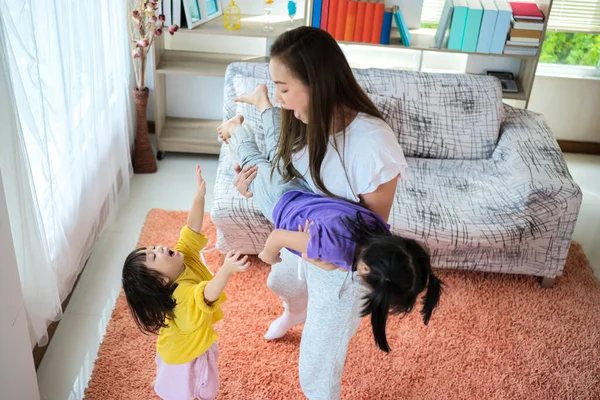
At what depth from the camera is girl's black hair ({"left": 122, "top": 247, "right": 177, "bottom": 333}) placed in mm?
1777

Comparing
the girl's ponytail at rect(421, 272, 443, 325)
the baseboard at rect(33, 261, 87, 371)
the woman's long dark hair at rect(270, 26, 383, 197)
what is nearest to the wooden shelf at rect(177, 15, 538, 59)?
the baseboard at rect(33, 261, 87, 371)

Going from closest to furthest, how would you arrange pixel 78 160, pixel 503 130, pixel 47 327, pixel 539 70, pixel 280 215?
pixel 280 215
pixel 47 327
pixel 78 160
pixel 503 130
pixel 539 70

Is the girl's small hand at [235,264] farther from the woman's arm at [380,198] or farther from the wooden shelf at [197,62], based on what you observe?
the wooden shelf at [197,62]

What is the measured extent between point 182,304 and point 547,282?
177cm

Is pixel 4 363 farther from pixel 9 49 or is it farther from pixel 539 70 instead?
pixel 539 70

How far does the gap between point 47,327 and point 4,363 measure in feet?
1.91

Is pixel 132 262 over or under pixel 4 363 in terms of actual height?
over

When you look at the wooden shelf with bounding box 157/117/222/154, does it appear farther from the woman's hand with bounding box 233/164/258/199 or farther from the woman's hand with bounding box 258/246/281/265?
the woman's hand with bounding box 258/246/281/265

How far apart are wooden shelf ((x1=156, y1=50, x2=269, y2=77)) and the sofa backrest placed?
460 millimetres

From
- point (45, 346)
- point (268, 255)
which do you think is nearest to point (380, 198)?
point (268, 255)

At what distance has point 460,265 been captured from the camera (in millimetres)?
2832

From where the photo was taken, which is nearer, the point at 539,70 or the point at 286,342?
the point at 286,342

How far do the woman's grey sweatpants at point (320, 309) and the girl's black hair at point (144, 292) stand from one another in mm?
373

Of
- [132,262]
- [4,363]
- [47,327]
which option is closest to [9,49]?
[132,262]
